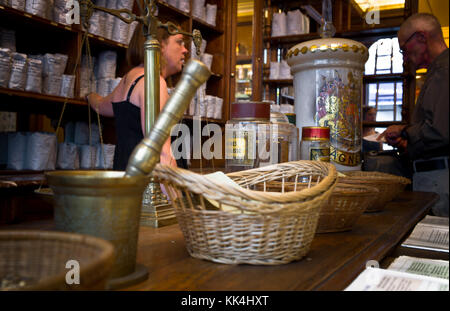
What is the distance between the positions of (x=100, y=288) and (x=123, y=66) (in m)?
2.71

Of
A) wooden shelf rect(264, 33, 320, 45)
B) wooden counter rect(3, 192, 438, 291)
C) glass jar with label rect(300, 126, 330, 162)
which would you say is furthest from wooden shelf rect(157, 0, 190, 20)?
wooden counter rect(3, 192, 438, 291)

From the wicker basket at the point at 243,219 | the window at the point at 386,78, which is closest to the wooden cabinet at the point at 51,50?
the wicker basket at the point at 243,219

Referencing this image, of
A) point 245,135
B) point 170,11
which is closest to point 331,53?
point 245,135

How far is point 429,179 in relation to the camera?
63 cm

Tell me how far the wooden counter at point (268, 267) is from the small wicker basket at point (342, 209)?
0.02 metres

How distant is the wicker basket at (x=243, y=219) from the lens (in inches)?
21.6

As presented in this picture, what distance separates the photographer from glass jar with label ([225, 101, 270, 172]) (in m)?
1.07

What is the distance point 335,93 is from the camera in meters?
1.56

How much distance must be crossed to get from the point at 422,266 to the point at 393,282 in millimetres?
151

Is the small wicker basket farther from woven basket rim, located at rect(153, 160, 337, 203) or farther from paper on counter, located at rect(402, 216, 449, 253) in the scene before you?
woven basket rim, located at rect(153, 160, 337, 203)

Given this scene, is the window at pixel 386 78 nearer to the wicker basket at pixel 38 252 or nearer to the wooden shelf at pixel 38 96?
the wooden shelf at pixel 38 96

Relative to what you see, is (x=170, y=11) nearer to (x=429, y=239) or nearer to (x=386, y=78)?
(x=386, y=78)
